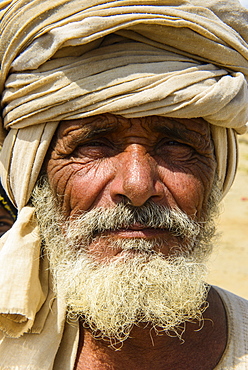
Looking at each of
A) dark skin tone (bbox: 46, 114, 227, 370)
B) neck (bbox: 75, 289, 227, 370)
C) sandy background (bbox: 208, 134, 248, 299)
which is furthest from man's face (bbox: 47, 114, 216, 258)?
sandy background (bbox: 208, 134, 248, 299)

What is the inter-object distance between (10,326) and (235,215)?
9457mm

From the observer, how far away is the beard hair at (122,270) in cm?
250

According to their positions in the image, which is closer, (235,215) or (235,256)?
(235,256)

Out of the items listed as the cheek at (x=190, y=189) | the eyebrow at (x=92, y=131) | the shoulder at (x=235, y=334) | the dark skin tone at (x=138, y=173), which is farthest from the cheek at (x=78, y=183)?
the shoulder at (x=235, y=334)

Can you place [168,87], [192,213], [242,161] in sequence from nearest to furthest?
1. [168,87]
2. [192,213]
3. [242,161]

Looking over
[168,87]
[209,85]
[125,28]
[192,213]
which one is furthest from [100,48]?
[192,213]

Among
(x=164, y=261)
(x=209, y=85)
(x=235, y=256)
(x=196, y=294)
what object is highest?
(x=209, y=85)

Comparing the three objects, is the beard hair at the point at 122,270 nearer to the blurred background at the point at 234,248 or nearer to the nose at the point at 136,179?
the nose at the point at 136,179

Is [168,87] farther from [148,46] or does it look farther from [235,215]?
[235,215]

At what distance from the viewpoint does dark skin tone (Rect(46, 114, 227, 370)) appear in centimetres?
255

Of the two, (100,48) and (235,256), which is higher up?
(100,48)

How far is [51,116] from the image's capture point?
2557 mm

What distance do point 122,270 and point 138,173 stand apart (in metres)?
0.48

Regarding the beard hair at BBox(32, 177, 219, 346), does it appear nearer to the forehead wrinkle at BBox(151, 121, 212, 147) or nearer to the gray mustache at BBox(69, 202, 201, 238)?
the gray mustache at BBox(69, 202, 201, 238)
